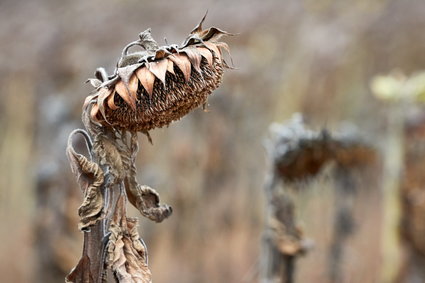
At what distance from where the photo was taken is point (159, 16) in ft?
19.1

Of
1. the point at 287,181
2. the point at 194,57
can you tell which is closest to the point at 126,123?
the point at 194,57

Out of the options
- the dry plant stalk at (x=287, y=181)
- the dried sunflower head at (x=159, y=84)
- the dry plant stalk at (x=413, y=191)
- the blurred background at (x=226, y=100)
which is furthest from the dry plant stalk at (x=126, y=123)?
the blurred background at (x=226, y=100)

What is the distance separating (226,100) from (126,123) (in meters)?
4.22

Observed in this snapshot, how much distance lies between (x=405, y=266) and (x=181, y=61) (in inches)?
103

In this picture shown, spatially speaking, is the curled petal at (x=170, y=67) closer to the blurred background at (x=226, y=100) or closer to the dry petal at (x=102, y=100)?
the dry petal at (x=102, y=100)

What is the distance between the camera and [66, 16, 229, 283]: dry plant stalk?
0.90 m

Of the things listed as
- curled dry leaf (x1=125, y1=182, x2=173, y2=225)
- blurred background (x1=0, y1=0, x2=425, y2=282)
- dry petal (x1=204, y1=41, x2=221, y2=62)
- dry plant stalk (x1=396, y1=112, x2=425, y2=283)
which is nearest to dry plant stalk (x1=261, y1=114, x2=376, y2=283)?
curled dry leaf (x1=125, y1=182, x2=173, y2=225)

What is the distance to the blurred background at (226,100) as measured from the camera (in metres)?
5.02

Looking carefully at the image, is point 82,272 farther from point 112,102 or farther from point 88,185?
point 112,102

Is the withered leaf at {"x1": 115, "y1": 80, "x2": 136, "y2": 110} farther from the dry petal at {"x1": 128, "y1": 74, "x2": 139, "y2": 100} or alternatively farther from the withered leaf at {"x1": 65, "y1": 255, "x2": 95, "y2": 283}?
the withered leaf at {"x1": 65, "y1": 255, "x2": 95, "y2": 283}

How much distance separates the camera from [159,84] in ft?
2.99

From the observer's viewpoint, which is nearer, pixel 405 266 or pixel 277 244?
pixel 277 244

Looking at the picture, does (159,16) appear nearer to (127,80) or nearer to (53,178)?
(53,178)

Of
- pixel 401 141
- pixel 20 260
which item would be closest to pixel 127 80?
pixel 401 141
